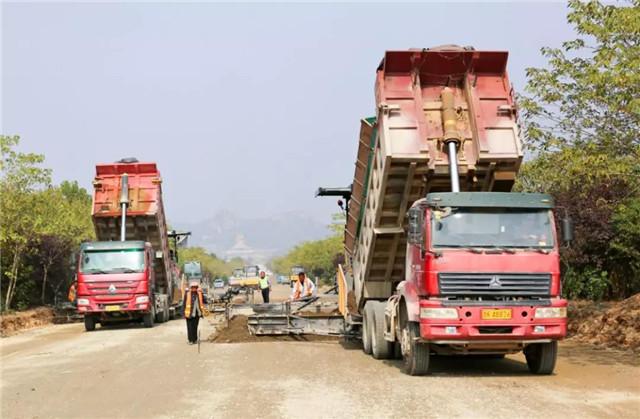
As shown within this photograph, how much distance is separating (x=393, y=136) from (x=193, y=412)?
5.43 meters

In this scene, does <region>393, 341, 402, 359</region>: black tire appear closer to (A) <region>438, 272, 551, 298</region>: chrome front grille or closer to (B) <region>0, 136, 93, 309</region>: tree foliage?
(A) <region>438, 272, 551, 298</region>: chrome front grille

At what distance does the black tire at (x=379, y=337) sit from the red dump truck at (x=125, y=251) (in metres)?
10.1

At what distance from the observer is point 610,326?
16.0 meters

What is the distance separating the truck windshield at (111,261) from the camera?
21172mm

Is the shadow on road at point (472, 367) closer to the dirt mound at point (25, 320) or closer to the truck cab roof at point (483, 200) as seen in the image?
the truck cab roof at point (483, 200)

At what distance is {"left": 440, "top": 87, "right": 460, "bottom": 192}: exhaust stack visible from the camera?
1165cm

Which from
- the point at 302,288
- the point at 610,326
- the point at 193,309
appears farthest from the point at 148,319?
the point at 610,326

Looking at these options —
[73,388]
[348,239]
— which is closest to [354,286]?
[348,239]

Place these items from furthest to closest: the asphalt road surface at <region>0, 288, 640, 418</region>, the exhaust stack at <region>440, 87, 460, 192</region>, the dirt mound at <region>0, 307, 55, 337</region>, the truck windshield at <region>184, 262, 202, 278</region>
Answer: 1. the truck windshield at <region>184, 262, 202, 278</region>
2. the dirt mound at <region>0, 307, 55, 337</region>
3. the exhaust stack at <region>440, 87, 460, 192</region>
4. the asphalt road surface at <region>0, 288, 640, 418</region>

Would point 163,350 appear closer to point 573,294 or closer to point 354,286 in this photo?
point 354,286

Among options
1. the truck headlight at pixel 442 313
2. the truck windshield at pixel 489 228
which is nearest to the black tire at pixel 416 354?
the truck headlight at pixel 442 313

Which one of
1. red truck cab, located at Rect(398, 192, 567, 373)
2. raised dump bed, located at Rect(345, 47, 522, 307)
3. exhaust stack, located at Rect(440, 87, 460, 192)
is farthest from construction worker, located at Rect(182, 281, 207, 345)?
exhaust stack, located at Rect(440, 87, 460, 192)

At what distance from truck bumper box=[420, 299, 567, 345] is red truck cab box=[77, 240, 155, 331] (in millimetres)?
12799

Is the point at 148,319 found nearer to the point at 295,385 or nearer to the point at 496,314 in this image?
the point at 295,385
